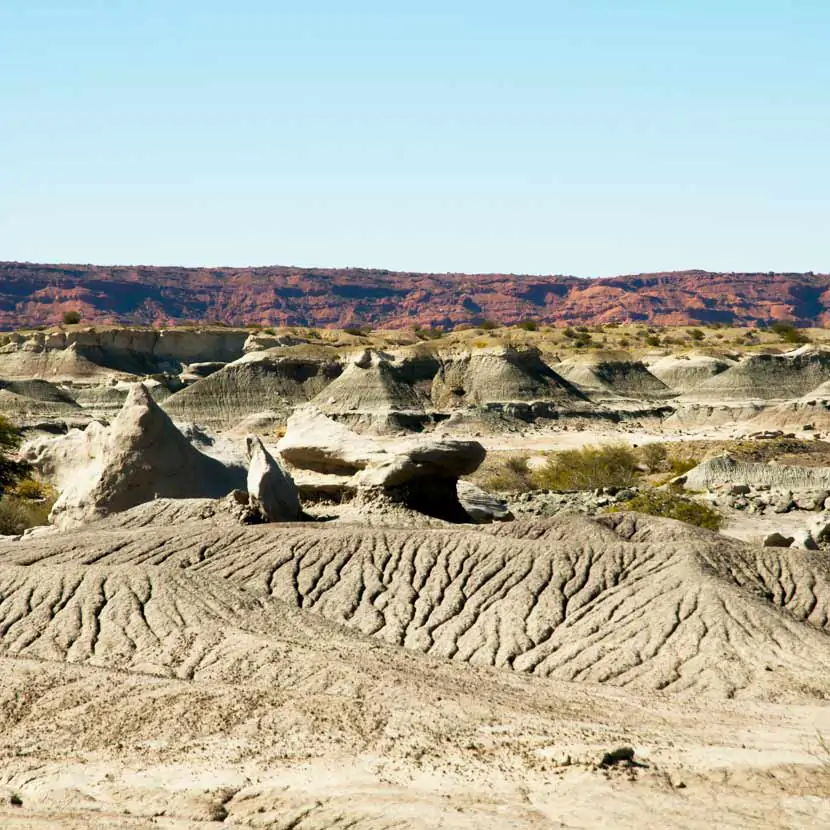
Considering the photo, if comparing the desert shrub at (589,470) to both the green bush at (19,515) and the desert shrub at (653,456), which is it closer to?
the desert shrub at (653,456)

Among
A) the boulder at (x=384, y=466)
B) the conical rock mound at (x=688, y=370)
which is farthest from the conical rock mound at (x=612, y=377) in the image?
the boulder at (x=384, y=466)

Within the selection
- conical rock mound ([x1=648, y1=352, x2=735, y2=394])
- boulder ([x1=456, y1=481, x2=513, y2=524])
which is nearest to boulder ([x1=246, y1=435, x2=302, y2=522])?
boulder ([x1=456, y1=481, x2=513, y2=524])

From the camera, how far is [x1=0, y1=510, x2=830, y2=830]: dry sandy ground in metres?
13.3

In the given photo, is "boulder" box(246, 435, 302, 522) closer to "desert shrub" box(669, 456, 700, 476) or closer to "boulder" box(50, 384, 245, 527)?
"boulder" box(50, 384, 245, 527)

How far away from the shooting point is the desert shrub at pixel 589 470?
47309 mm

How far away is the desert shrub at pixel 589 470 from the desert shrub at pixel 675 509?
7.63 m

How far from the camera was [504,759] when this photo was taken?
46.6 feet

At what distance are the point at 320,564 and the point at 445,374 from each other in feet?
191

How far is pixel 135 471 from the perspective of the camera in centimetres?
2994

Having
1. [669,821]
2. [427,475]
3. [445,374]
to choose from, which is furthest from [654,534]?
[445,374]

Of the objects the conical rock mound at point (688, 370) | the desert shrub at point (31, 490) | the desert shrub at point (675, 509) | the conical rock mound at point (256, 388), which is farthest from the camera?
the conical rock mound at point (688, 370)

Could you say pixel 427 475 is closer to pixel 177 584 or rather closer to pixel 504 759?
pixel 177 584

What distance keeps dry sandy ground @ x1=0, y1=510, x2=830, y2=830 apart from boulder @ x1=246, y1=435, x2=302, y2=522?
35.0 inches

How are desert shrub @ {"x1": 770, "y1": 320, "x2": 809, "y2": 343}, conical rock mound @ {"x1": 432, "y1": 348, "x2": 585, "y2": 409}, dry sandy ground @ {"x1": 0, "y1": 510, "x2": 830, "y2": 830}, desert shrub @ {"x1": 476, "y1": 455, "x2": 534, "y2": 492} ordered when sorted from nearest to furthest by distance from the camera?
dry sandy ground @ {"x1": 0, "y1": 510, "x2": 830, "y2": 830} → desert shrub @ {"x1": 476, "y1": 455, "x2": 534, "y2": 492} → conical rock mound @ {"x1": 432, "y1": 348, "x2": 585, "y2": 409} → desert shrub @ {"x1": 770, "y1": 320, "x2": 809, "y2": 343}
